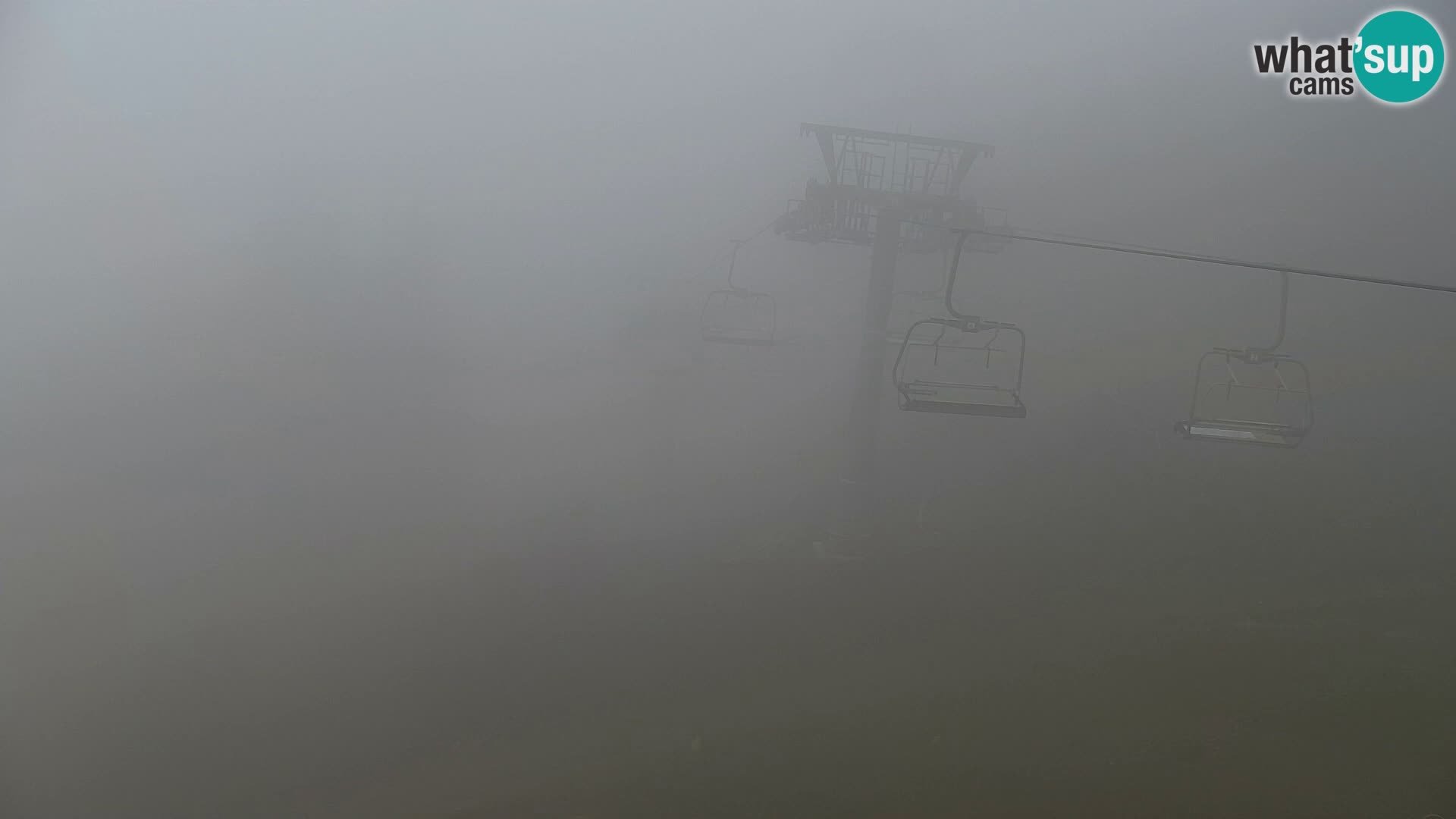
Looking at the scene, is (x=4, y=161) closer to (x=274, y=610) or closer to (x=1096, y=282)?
(x=274, y=610)

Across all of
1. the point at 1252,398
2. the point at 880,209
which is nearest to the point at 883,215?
the point at 880,209

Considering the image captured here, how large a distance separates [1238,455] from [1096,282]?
36 centimetres

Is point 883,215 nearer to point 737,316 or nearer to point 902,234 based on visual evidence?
point 902,234

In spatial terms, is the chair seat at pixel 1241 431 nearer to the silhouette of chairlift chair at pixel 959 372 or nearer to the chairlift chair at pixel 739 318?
the silhouette of chairlift chair at pixel 959 372

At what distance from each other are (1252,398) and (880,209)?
67 centimetres

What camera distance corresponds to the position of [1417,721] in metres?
1.36

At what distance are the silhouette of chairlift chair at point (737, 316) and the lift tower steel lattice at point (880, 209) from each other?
0.10 metres

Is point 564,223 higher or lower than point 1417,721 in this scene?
higher

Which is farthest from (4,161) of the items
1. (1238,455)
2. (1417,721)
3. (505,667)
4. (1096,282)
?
(1417,721)

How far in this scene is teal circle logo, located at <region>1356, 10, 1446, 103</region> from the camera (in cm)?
126

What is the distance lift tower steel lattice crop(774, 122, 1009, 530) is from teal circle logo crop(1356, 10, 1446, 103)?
635mm

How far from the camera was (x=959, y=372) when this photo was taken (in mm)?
1219
